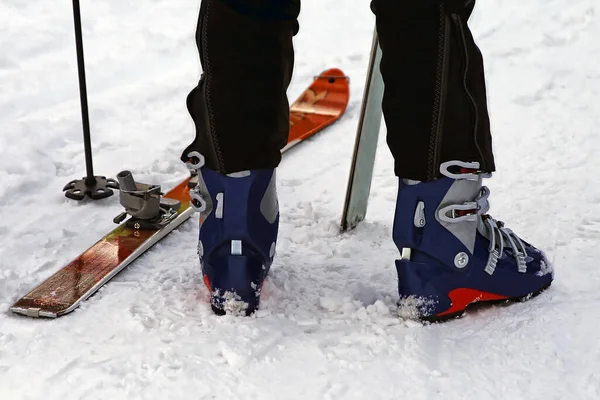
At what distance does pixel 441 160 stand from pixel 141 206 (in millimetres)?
859

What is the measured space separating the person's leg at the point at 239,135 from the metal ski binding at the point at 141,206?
0.40 m

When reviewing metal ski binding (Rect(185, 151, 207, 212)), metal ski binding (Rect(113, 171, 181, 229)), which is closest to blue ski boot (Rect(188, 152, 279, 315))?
metal ski binding (Rect(185, 151, 207, 212))

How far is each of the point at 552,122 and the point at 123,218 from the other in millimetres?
1584

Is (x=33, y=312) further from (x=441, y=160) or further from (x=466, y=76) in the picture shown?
(x=466, y=76)

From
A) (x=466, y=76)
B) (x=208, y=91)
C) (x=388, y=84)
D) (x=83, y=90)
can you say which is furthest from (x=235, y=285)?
(x=83, y=90)

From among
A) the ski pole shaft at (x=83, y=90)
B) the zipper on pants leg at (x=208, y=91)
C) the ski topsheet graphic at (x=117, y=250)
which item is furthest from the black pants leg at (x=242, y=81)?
the ski pole shaft at (x=83, y=90)

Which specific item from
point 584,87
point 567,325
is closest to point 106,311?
point 567,325

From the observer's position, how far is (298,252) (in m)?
1.82

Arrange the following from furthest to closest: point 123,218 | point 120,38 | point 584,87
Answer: point 120,38 < point 584,87 < point 123,218

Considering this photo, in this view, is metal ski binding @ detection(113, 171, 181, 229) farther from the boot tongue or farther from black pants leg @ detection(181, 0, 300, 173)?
the boot tongue

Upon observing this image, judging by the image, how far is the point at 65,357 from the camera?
1361 millimetres

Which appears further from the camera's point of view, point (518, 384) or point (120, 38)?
point (120, 38)

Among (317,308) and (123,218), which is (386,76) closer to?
(317,308)

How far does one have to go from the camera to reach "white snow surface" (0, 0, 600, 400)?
1309 millimetres
